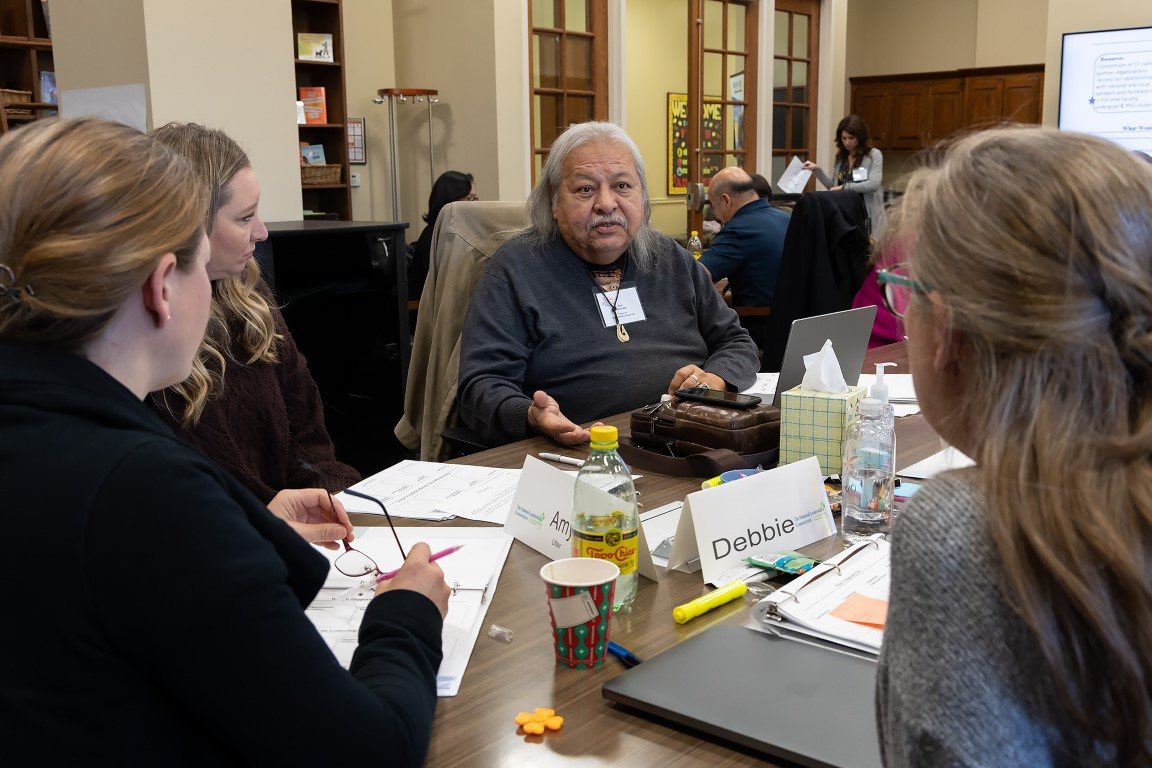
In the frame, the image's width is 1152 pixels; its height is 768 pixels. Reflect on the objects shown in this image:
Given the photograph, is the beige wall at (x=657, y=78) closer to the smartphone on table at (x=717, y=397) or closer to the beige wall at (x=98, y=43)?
the beige wall at (x=98, y=43)

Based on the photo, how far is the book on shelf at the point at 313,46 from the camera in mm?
6746

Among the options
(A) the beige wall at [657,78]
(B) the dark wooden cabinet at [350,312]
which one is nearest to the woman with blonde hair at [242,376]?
(B) the dark wooden cabinet at [350,312]

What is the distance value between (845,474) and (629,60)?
7.77m

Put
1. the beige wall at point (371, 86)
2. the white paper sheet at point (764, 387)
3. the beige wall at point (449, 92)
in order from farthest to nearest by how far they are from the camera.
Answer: the beige wall at point (371, 86) → the beige wall at point (449, 92) → the white paper sheet at point (764, 387)

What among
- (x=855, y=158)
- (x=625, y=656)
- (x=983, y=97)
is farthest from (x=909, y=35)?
(x=625, y=656)

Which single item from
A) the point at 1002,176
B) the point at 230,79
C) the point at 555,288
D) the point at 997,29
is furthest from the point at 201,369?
the point at 997,29

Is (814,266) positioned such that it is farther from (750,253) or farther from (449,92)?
(449,92)

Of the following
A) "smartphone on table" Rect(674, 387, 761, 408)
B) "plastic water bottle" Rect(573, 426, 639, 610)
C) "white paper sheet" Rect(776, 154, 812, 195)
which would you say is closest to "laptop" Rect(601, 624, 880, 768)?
"plastic water bottle" Rect(573, 426, 639, 610)

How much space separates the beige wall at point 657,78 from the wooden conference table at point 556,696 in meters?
7.61

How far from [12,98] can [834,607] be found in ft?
21.2

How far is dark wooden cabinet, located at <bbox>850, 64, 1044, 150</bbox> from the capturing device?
8.88 metres

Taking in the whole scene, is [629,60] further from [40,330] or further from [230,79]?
[40,330]

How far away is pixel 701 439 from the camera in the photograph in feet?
5.80

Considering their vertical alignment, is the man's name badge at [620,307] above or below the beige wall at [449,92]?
below
